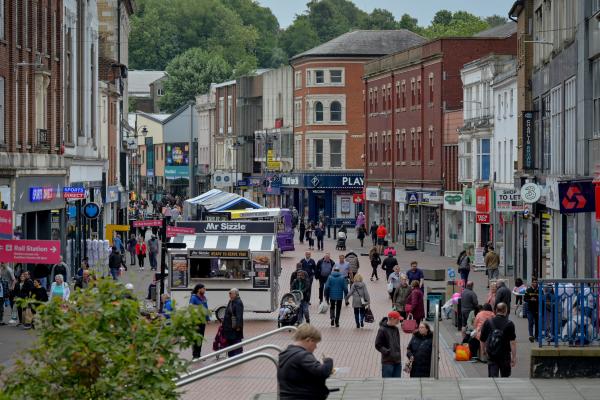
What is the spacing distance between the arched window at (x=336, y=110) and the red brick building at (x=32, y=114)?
52571 mm

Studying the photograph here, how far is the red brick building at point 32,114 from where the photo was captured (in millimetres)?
41938

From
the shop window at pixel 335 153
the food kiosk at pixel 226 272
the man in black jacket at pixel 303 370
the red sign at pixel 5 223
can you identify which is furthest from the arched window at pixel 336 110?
the man in black jacket at pixel 303 370

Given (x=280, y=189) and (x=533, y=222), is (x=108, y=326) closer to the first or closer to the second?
(x=533, y=222)

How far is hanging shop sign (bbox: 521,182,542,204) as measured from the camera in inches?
1638

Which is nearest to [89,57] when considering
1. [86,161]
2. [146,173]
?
[86,161]

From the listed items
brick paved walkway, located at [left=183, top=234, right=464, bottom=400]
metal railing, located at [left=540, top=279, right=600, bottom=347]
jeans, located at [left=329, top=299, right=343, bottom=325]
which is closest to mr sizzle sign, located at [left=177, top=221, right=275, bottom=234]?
brick paved walkway, located at [left=183, top=234, right=464, bottom=400]

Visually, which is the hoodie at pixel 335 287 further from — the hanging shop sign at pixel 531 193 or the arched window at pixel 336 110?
the arched window at pixel 336 110

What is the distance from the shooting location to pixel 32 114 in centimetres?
4591

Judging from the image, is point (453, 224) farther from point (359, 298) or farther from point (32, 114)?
point (359, 298)

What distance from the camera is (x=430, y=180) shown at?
74.5m

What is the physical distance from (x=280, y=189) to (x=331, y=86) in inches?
496

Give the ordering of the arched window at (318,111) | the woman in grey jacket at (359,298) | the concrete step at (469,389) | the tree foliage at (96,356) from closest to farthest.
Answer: the tree foliage at (96,356) → the concrete step at (469,389) → the woman in grey jacket at (359,298) → the arched window at (318,111)

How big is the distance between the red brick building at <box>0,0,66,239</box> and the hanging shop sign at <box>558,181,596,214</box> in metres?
16.0

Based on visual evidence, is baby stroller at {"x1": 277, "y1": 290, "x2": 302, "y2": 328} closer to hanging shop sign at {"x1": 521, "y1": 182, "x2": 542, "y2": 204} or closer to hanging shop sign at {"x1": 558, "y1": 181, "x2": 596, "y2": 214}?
hanging shop sign at {"x1": 558, "y1": 181, "x2": 596, "y2": 214}
